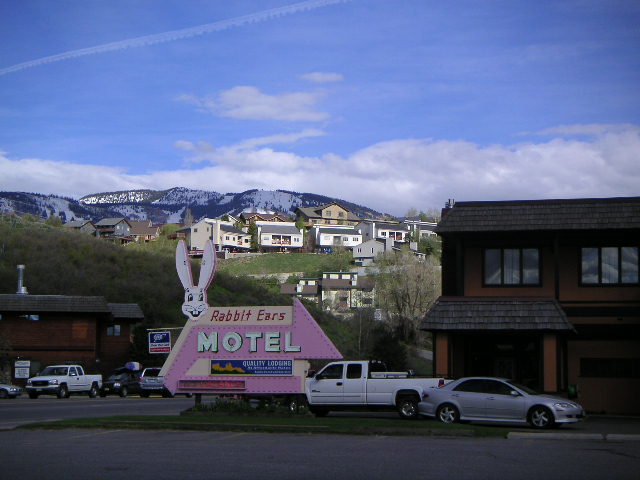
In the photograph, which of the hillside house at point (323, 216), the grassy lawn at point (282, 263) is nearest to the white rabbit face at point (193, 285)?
the grassy lawn at point (282, 263)

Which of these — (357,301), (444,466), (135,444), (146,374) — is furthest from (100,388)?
(357,301)

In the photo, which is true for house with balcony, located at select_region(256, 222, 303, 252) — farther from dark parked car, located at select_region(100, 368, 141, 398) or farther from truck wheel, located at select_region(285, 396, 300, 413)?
truck wheel, located at select_region(285, 396, 300, 413)

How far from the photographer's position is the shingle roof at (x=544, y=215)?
94.0ft

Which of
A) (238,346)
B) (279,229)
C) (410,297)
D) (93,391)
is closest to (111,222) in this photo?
(279,229)

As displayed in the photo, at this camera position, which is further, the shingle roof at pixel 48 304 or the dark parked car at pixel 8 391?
the shingle roof at pixel 48 304

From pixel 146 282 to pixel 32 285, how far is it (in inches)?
392

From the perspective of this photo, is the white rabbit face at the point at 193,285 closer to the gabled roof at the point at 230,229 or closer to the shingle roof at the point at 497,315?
the shingle roof at the point at 497,315

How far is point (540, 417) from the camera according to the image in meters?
22.0

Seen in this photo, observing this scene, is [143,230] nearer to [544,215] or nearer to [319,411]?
[544,215]

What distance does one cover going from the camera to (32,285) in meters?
64.5

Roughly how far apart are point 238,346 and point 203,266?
2569 millimetres

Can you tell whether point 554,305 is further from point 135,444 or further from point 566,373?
point 135,444

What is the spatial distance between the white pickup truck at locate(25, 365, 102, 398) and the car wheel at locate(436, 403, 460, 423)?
84.4 feet

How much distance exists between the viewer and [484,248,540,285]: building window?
30.4 meters
